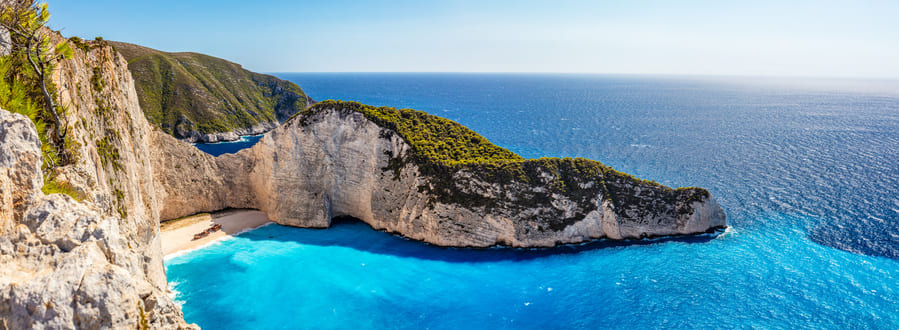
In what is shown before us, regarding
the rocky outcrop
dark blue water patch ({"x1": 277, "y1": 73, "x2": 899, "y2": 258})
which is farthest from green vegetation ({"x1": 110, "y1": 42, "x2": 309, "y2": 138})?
dark blue water patch ({"x1": 277, "y1": 73, "x2": 899, "y2": 258})

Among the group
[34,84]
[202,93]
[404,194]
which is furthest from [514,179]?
[202,93]

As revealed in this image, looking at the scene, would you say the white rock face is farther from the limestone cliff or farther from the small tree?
the small tree

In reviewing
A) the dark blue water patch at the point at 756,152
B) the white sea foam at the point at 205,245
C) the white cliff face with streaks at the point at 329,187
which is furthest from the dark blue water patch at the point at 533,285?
the dark blue water patch at the point at 756,152

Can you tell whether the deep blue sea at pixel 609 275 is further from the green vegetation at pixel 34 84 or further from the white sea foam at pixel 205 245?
the green vegetation at pixel 34 84

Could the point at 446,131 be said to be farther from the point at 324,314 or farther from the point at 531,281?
the point at 324,314

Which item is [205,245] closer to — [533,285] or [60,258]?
[533,285]

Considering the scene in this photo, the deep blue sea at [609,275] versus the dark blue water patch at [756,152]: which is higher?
the dark blue water patch at [756,152]
